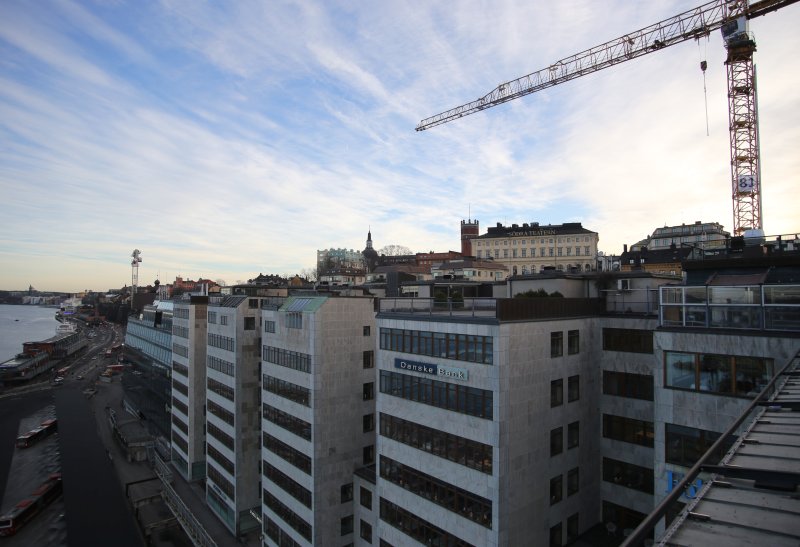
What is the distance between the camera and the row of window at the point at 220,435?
169 feet

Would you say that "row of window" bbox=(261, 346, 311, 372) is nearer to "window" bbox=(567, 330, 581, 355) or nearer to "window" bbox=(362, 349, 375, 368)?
"window" bbox=(362, 349, 375, 368)

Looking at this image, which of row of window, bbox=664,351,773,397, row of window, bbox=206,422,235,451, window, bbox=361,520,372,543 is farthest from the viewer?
row of window, bbox=206,422,235,451

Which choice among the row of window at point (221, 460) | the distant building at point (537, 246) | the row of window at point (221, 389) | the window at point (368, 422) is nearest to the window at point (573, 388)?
the window at point (368, 422)

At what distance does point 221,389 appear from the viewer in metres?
54.0

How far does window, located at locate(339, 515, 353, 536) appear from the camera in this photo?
1511 inches

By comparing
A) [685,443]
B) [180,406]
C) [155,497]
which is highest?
[685,443]

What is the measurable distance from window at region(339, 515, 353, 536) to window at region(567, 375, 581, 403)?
2238 centimetres

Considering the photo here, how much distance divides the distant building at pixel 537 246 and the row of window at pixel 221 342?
7723 centimetres

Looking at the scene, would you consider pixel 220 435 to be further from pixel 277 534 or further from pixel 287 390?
pixel 287 390

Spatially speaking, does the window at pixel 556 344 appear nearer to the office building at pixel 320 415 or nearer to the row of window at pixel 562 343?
the row of window at pixel 562 343

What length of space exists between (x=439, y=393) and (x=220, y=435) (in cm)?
3770

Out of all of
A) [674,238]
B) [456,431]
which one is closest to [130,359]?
[456,431]

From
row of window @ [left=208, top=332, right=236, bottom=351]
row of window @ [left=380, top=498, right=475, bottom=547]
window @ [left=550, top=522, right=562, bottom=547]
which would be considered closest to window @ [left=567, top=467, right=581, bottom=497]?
window @ [left=550, top=522, right=562, bottom=547]

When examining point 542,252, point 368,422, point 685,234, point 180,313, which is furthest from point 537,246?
point 368,422
